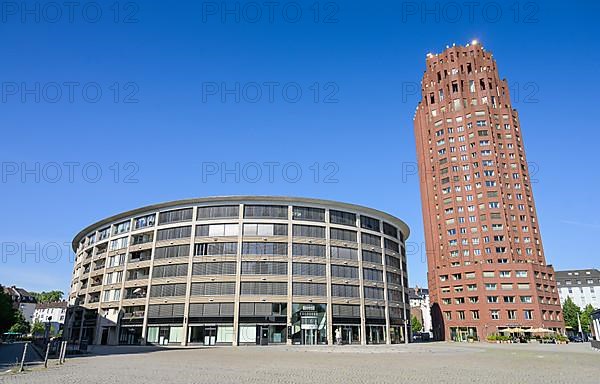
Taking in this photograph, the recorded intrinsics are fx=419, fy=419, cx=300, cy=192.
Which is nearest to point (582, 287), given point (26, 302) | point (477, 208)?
point (477, 208)

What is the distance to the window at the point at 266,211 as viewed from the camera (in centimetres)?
6197

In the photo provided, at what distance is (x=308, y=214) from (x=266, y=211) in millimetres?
6366

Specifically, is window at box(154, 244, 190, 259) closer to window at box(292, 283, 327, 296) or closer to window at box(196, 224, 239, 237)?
window at box(196, 224, 239, 237)

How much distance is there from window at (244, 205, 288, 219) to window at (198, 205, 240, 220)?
5.35 ft

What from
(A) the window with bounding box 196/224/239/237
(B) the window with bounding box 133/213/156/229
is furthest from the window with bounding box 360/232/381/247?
(B) the window with bounding box 133/213/156/229

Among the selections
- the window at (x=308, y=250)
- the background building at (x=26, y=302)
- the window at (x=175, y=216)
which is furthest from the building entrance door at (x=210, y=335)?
the background building at (x=26, y=302)

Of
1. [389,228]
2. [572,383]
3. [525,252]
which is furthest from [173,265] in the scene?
[525,252]

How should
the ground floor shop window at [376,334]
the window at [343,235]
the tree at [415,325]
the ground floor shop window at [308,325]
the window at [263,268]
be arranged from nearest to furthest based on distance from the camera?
the ground floor shop window at [308,325]
the window at [263,268]
the ground floor shop window at [376,334]
the window at [343,235]
the tree at [415,325]

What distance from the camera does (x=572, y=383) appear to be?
1468 centimetres

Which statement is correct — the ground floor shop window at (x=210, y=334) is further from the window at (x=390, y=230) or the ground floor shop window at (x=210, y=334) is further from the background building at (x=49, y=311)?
the background building at (x=49, y=311)

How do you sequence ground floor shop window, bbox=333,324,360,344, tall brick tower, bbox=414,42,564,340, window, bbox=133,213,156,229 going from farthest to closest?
tall brick tower, bbox=414,42,564,340
window, bbox=133,213,156,229
ground floor shop window, bbox=333,324,360,344

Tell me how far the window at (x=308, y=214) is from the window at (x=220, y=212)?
863 cm

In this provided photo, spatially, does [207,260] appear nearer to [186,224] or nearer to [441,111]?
[186,224]

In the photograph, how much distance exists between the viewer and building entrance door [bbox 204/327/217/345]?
5542 cm
